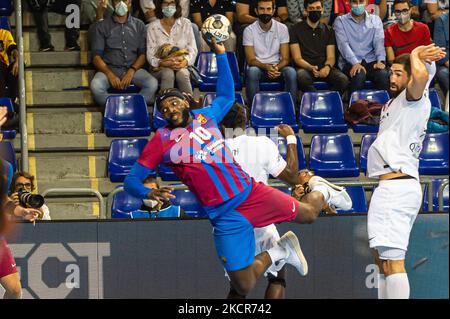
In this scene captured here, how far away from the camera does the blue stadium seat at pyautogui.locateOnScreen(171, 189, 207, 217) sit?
10375mm

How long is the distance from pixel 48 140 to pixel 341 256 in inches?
177

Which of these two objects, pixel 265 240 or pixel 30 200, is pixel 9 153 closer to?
pixel 30 200

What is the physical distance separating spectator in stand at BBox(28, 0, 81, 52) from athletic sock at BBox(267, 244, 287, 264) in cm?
553

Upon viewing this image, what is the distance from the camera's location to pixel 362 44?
12742mm

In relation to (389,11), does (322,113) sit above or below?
below

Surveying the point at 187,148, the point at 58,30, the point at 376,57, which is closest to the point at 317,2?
the point at 376,57

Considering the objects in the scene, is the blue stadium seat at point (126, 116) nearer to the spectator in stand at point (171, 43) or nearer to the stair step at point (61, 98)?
the spectator in stand at point (171, 43)

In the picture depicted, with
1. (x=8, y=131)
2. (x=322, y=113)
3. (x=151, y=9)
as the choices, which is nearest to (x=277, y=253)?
(x=322, y=113)

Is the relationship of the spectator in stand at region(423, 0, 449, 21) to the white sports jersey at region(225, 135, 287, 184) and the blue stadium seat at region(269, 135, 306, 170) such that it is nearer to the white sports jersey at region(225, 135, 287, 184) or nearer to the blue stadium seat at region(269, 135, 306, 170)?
the blue stadium seat at region(269, 135, 306, 170)

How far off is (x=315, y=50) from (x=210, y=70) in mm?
1385

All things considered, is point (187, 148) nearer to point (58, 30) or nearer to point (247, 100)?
point (247, 100)

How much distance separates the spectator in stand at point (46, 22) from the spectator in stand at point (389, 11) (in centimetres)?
416

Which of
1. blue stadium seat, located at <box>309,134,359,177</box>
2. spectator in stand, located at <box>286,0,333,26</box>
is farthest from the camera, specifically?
spectator in stand, located at <box>286,0,333,26</box>

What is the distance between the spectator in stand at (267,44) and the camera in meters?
12.5
